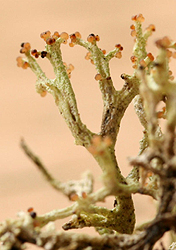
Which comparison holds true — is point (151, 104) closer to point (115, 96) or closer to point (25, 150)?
point (25, 150)

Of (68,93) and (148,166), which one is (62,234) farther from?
(68,93)

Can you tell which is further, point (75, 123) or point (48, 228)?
point (75, 123)

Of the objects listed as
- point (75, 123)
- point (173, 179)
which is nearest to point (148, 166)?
point (173, 179)

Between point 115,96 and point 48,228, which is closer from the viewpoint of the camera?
point 48,228

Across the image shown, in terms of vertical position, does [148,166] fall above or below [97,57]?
below

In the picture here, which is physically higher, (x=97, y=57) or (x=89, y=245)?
(x=97, y=57)

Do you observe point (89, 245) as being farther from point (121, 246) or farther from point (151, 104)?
point (151, 104)

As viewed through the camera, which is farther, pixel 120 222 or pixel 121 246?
pixel 120 222

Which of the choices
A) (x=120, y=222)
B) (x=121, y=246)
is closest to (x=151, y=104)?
(x=121, y=246)
